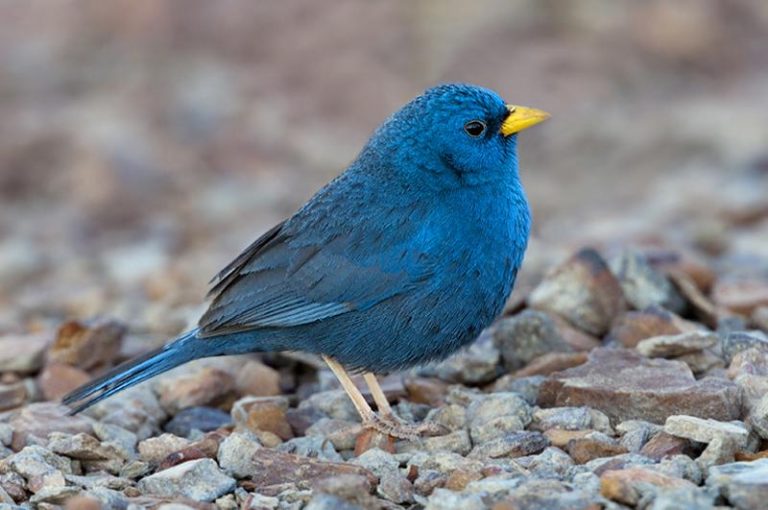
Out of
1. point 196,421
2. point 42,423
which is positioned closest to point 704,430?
point 196,421

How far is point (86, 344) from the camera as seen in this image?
Answer: 5.99m

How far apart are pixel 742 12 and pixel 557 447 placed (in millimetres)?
8378

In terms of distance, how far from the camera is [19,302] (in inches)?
318

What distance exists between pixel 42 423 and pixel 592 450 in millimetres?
2172

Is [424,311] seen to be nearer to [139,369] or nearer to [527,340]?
[527,340]

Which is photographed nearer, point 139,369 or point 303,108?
point 139,369

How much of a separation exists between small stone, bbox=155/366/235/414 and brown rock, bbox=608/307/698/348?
1747mm

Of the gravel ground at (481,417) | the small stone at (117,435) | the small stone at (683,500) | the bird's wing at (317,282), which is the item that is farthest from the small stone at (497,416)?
the small stone at (117,435)

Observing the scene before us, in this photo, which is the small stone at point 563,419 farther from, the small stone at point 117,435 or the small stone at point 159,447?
the small stone at point 117,435

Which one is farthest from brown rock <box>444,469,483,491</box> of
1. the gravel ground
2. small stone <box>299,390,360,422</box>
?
small stone <box>299,390,360,422</box>

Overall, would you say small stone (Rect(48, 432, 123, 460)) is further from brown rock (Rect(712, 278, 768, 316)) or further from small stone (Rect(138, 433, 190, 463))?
brown rock (Rect(712, 278, 768, 316))

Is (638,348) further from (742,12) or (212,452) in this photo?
(742,12)

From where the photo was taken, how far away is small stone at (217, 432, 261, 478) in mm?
4523

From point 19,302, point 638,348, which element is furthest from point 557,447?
point 19,302
